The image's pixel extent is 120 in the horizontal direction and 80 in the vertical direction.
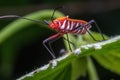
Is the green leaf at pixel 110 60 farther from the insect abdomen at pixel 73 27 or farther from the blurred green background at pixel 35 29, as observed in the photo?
the blurred green background at pixel 35 29

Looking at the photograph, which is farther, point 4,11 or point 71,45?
point 4,11

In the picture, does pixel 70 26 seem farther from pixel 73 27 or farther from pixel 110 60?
pixel 110 60

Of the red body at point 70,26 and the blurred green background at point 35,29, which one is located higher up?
the red body at point 70,26

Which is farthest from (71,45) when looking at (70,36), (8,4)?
(8,4)

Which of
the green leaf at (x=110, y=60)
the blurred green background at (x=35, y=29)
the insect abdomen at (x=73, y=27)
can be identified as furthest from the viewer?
the blurred green background at (x=35, y=29)

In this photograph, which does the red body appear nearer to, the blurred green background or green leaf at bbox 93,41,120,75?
green leaf at bbox 93,41,120,75

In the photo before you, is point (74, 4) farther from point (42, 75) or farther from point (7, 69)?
point (42, 75)

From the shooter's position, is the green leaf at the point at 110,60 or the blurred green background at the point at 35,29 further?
the blurred green background at the point at 35,29

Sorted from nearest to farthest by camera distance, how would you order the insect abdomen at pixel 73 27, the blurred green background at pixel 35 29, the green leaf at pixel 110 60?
the insect abdomen at pixel 73 27 < the green leaf at pixel 110 60 < the blurred green background at pixel 35 29

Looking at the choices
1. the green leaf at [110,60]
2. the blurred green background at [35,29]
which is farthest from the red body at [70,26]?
the blurred green background at [35,29]
